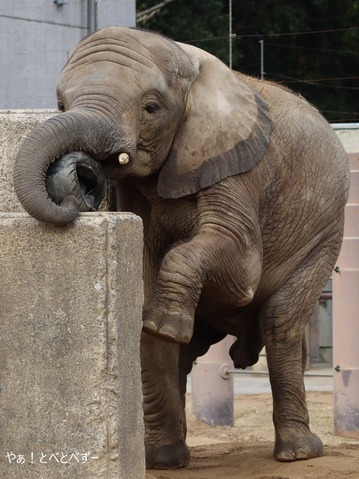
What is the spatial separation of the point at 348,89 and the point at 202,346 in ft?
45.2

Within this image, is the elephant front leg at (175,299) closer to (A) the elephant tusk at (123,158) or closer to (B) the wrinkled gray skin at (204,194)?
(B) the wrinkled gray skin at (204,194)

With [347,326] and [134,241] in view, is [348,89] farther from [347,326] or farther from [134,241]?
[134,241]

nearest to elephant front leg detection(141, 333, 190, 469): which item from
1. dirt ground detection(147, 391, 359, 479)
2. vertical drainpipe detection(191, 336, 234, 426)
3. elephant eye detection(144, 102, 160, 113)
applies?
dirt ground detection(147, 391, 359, 479)

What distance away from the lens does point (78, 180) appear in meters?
5.86

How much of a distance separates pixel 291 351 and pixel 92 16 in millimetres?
5584

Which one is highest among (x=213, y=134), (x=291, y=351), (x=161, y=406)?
(x=213, y=134)

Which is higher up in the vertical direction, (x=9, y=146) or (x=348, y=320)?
(x=9, y=146)

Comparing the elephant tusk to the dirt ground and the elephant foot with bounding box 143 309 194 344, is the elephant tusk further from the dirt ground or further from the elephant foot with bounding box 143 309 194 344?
the dirt ground

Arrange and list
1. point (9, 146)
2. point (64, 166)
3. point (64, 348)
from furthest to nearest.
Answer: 1. point (9, 146)
2. point (64, 166)
3. point (64, 348)

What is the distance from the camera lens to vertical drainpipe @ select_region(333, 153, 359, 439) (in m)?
11.1

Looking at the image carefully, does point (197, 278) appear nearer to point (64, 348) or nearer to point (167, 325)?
point (167, 325)

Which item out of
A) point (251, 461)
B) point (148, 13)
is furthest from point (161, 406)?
point (148, 13)

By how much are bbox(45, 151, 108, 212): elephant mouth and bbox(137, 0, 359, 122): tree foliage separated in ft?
49.1

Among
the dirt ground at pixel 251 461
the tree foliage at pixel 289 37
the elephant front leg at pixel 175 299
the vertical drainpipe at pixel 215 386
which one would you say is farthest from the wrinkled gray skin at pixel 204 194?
the tree foliage at pixel 289 37
